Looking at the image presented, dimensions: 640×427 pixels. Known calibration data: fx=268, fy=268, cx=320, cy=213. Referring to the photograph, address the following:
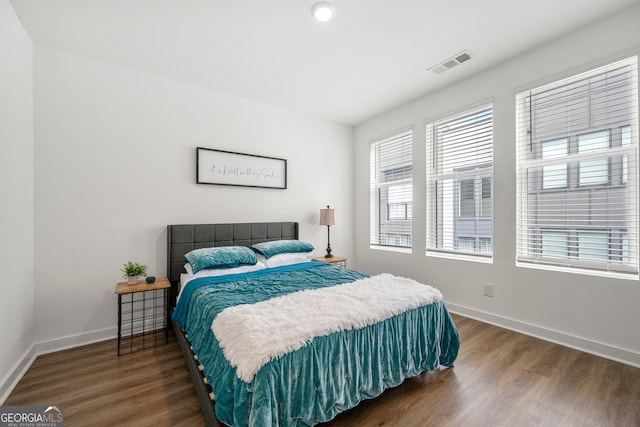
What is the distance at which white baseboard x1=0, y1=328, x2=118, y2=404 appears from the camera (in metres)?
1.80

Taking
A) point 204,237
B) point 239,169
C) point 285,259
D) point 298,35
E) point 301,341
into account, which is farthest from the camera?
point 239,169

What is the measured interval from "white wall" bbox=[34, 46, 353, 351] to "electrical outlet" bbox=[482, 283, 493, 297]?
282 cm

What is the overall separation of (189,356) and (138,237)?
150 cm

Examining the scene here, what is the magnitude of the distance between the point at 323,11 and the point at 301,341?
2.23 meters

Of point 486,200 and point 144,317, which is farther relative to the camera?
point 486,200

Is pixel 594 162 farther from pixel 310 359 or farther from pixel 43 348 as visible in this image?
pixel 43 348

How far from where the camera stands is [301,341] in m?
1.33

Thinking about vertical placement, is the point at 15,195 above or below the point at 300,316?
above

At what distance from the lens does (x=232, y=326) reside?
4.82ft

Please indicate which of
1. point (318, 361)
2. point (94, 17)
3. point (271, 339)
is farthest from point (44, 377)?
point (94, 17)

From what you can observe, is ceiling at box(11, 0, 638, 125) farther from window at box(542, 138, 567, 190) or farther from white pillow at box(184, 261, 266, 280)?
white pillow at box(184, 261, 266, 280)

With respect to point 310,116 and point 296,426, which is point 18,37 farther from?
point 296,426

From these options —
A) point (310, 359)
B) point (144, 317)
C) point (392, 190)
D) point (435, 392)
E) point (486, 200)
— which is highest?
point (392, 190)
